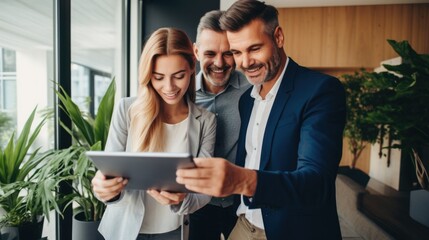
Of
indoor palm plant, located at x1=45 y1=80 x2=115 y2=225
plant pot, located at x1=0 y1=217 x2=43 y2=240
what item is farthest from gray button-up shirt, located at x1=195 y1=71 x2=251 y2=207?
plant pot, located at x1=0 y1=217 x2=43 y2=240

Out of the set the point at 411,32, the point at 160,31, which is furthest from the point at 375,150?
the point at 160,31

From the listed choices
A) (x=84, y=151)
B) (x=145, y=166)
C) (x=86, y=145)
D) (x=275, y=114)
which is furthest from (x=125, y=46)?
(x=145, y=166)

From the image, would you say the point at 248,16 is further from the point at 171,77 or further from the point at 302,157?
the point at 302,157

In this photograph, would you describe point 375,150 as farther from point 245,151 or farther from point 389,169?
point 245,151

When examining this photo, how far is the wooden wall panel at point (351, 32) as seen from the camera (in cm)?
594

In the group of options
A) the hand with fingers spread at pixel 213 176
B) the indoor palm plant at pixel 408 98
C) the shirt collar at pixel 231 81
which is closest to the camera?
the hand with fingers spread at pixel 213 176

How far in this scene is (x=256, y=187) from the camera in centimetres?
91

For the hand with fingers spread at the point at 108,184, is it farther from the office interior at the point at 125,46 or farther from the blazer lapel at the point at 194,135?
the office interior at the point at 125,46

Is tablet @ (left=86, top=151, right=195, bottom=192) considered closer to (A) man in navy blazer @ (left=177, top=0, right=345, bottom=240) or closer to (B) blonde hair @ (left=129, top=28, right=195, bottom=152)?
(A) man in navy blazer @ (left=177, top=0, right=345, bottom=240)

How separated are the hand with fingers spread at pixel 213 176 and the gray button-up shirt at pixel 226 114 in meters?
0.83

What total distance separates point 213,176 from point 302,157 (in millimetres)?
356

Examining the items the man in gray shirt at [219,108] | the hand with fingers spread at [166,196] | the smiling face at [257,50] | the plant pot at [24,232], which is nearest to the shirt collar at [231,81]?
the man in gray shirt at [219,108]

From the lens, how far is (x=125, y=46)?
13.4ft

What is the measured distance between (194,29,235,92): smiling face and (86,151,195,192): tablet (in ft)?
2.79
